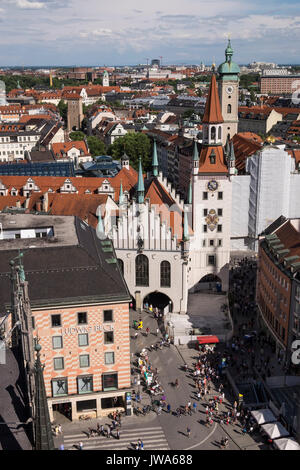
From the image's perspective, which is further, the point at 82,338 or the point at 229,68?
the point at 229,68

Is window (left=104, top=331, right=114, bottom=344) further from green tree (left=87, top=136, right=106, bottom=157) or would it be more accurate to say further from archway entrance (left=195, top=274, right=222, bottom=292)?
green tree (left=87, top=136, right=106, bottom=157)

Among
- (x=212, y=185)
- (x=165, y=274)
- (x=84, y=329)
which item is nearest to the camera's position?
(x=84, y=329)

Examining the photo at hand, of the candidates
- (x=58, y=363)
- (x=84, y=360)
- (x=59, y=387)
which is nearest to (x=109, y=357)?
(x=84, y=360)

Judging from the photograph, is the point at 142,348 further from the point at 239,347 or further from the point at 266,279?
the point at 266,279

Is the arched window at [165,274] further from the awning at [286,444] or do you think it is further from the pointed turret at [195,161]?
the awning at [286,444]

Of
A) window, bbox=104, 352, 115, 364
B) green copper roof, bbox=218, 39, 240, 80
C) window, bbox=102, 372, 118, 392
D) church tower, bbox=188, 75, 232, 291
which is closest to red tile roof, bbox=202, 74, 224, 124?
church tower, bbox=188, 75, 232, 291

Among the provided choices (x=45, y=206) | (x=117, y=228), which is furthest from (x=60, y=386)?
(x=45, y=206)

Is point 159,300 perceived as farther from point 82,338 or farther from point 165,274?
point 82,338

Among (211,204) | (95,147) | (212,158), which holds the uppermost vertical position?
(212,158)

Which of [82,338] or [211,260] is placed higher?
[82,338]
